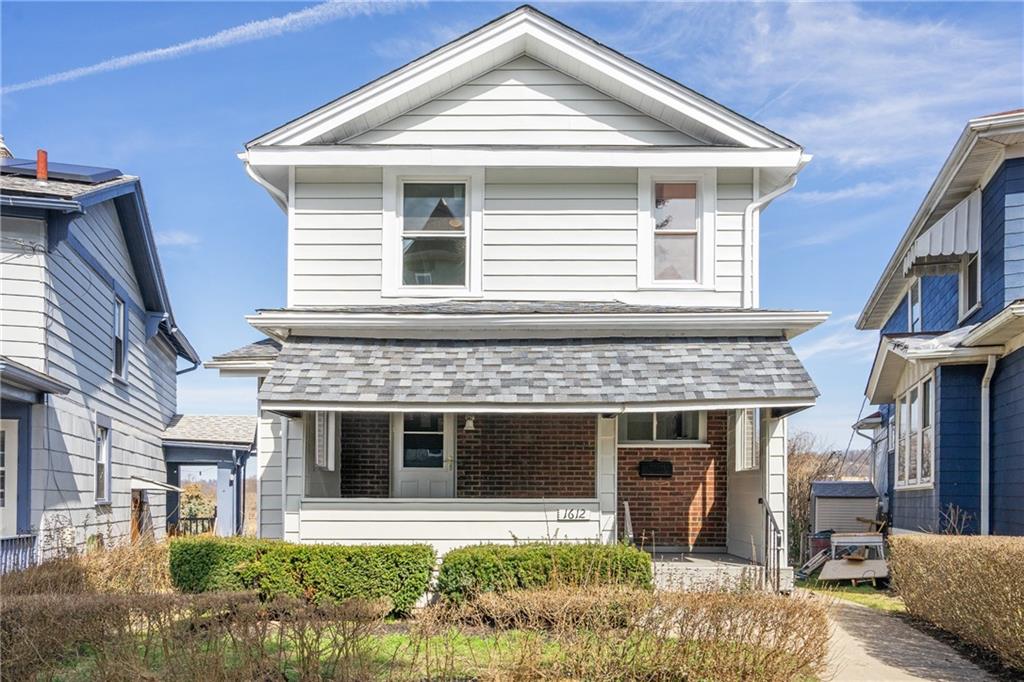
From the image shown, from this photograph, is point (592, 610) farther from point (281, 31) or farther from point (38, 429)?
point (281, 31)

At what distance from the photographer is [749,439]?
11250mm

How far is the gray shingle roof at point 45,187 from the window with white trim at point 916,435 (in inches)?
538

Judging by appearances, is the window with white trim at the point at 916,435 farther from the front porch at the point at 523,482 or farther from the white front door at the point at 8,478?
the white front door at the point at 8,478

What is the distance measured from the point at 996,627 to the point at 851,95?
29.5ft

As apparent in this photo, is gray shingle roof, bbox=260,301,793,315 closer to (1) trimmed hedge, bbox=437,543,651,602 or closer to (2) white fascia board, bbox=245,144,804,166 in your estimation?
(2) white fascia board, bbox=245,144,804,166

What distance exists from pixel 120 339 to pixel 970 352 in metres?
15.2

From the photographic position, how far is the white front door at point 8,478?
11.6 metres

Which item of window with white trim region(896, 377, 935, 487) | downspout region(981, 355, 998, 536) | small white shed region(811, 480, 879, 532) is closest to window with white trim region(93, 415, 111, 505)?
small white shed region(811, 480, 879, 532)

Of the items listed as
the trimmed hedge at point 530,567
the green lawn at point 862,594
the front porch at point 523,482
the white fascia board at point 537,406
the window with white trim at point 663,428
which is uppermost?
the white fascia board at point 537,406

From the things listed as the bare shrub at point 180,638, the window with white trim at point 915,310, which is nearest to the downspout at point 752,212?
the bare shrub at point 180,638

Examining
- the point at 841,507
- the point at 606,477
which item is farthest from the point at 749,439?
the point at 841,507

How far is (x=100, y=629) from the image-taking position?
6.68 metres

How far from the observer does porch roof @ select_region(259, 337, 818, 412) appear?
390 inches

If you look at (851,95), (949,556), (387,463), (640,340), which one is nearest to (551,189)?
(640,340)
